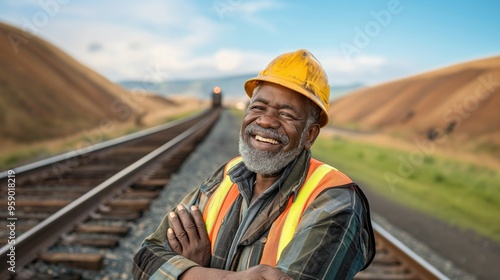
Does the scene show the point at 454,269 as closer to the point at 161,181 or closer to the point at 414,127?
the point at 161,181

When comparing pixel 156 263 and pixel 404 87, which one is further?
pixel 404 87

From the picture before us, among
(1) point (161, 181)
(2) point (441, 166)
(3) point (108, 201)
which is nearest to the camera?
(3) point (108, 201)

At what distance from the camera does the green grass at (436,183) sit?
885 centimetres

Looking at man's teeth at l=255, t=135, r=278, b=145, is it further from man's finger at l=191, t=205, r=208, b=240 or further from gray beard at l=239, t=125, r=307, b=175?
man's finger at l=191, t=205, r=208, b=240

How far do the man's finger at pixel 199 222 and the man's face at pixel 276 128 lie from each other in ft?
0.91

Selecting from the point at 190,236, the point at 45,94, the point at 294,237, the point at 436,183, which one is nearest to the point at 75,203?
the point at 190,236

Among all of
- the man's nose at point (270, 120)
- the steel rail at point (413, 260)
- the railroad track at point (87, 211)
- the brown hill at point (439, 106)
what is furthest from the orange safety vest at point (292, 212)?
the brown hill at point (439, 106)

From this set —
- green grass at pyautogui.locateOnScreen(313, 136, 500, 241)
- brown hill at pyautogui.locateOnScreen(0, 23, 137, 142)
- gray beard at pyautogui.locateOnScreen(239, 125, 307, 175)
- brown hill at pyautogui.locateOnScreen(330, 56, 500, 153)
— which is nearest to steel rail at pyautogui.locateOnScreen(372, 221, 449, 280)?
green grass at pyautogui.locateOnScreen(313, 136, 500, 241)

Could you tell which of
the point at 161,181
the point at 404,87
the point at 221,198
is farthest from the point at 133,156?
the point at 404,87

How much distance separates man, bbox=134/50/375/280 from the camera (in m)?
1.50

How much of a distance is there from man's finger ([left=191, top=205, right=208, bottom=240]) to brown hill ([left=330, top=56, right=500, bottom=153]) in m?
16.9

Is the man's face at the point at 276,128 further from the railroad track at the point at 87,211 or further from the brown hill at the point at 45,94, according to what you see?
the brown hill at the point at 45,94

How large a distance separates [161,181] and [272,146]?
5.71m

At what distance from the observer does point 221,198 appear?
6.12 ft
